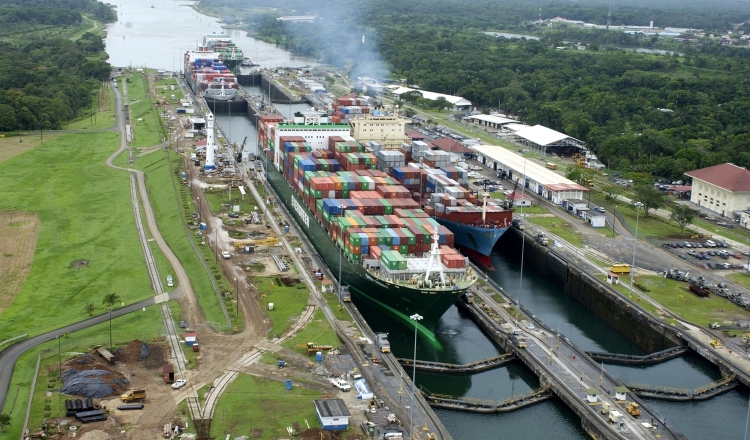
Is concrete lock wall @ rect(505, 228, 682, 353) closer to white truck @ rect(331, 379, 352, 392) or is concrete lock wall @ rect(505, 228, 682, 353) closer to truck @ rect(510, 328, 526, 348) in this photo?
truck @ rect(510, 328, 526, 348)

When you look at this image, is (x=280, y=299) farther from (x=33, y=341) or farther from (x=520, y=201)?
(x=520, y=201)

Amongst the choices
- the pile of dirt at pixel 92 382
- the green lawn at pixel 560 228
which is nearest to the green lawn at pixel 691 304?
the green lawn at pixel 560 228

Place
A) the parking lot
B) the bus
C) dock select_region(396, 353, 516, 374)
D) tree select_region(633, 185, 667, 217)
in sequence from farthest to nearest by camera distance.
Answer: tree select_region(633, 185, 667, 217), the parking lot, the bus, dock select_region(396, 353, 516, 374)

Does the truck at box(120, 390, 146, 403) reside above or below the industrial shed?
below

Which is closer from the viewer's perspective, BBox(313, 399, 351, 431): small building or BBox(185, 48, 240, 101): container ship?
BBox(313, 399, 351, 431): small building

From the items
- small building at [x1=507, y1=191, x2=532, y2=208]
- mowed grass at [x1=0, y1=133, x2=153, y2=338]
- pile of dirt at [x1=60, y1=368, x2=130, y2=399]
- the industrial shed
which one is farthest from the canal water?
the industrial shed

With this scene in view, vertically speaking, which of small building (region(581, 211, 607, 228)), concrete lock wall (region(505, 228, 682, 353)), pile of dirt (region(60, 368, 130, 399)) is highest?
small building (region(581, 211, 607, 228))

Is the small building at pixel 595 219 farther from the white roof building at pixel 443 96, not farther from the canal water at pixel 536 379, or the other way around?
the white roof building at pixel 443 96

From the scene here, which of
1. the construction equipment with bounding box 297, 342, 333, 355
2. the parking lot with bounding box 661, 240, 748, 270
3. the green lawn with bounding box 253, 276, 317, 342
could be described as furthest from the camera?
the parking lot with bounding box 661, 240, 748, 270
